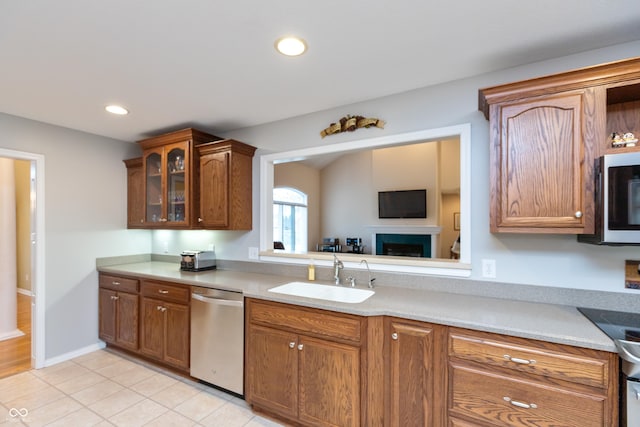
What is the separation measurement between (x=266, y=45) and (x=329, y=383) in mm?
1975

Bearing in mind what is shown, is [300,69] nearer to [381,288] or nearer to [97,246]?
[381,288]

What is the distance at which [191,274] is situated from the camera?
9.23 feet

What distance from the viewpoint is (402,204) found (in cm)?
600

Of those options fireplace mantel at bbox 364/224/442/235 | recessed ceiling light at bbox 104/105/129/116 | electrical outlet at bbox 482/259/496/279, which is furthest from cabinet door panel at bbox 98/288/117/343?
fireplace mantel at bbox 364/224/442/235

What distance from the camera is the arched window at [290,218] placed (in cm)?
672

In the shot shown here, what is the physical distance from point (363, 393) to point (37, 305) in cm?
307

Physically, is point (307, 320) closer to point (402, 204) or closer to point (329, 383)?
point (329, 383)

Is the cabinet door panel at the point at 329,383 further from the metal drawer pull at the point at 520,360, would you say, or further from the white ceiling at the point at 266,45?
the white ceiling at the point at 266,45

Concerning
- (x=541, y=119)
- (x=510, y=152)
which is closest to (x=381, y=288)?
(x=510, y=152)

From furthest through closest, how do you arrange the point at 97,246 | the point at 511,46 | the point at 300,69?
1. the point at 97,246
2. the point at 300,69
3. the point at 511,46

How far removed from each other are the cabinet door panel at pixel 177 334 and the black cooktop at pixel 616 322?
106 inches

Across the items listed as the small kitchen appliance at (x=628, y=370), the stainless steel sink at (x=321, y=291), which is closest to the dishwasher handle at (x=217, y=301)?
the stainless steel sink at (x=321, y=291)

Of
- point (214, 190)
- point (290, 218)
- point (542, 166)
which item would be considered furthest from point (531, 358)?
point (290, 218)

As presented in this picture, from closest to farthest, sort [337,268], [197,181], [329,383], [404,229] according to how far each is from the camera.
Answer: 1. [329,383]
2. [337,268]
3. [197,181]
4. [404,229]
